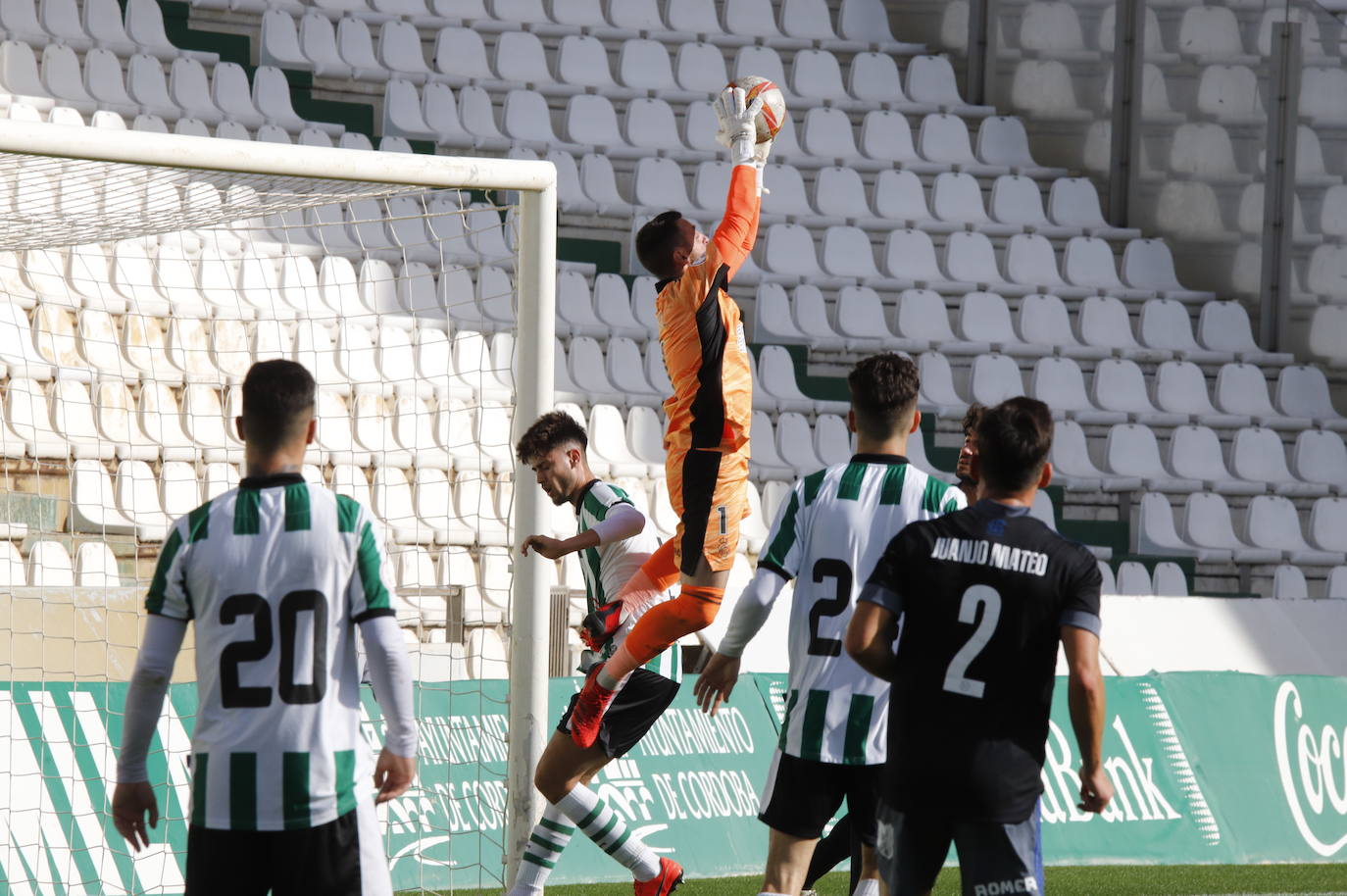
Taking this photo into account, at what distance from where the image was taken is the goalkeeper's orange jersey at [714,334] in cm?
557

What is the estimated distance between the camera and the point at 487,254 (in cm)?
1345

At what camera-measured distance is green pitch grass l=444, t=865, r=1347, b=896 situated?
23.7ft

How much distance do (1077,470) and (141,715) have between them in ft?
34.4

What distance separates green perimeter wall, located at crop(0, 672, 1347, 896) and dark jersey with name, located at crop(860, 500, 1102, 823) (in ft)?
9.90

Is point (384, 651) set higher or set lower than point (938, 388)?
lower

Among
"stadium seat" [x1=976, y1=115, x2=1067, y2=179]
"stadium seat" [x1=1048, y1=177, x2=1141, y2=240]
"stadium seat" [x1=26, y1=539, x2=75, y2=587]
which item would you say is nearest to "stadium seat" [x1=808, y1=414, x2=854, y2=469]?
"stadium seat" [x1=1048, y1=177, x2=1141, y2=240]

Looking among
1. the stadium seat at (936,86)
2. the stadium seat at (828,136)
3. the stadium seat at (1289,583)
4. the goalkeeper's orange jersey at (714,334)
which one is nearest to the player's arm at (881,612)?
the goalkeeper's orange jersey at (714,334)

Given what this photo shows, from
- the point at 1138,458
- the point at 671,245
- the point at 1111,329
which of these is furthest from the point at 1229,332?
the point at 671,245

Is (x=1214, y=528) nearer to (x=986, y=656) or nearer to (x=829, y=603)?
(x=829, y=603)

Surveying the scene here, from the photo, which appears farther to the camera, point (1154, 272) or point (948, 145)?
point (948, 145)

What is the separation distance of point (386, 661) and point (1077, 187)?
1285 centimetres

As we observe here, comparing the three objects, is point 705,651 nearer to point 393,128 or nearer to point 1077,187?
point 393,128

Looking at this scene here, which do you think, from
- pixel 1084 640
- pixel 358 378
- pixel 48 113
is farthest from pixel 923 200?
pixel 1084 640

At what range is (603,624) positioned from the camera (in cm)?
596
